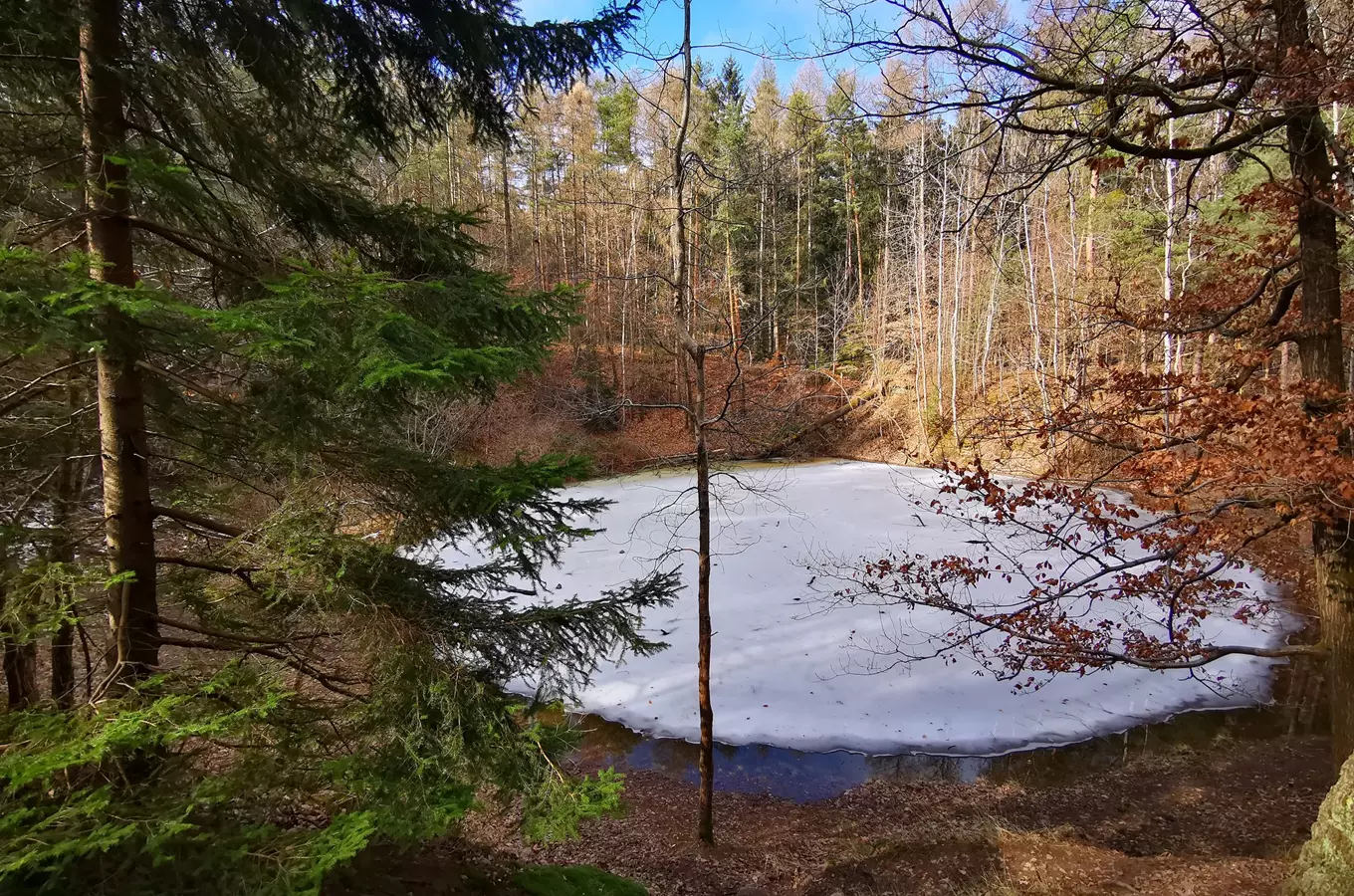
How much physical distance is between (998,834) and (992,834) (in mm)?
141

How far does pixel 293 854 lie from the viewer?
1881mm

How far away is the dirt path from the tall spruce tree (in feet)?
9.99

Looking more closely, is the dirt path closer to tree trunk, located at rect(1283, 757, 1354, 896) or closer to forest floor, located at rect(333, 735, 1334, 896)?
forest floor, located at rect(333, 735, 1334, 896)

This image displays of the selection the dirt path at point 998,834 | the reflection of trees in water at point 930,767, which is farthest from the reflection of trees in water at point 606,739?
the reflection of trees in water at point 930,767

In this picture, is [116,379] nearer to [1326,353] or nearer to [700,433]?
[700,433]

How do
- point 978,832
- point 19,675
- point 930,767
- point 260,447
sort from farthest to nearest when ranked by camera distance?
1. point 930,767
2. point 978,832
3. point 19,675
4. point 260,447

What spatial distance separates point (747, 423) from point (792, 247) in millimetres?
23415

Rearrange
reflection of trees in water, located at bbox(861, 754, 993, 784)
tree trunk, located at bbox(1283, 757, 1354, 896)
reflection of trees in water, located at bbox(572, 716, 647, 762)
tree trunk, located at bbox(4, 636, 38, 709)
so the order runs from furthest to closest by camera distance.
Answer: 1. reflection of trees in water, located at bbox(572, 716, 647, 762)
2. reflection of trees in water, located at bbox(861, 754, 993, 784)
3. tree trunk, located at bbox(4, 636, 38, 709)
4. tree trunk, located at bbox(1283, 757, 1354, 896)

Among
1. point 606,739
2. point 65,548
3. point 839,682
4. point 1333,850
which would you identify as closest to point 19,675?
point 65,548

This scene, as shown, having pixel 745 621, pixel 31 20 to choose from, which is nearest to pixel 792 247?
pixel 745 621

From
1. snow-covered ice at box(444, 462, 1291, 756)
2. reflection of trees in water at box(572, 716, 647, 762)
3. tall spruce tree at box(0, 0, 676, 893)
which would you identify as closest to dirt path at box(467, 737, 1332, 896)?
reflection of trees in water at box(572, 716, 647, 762)

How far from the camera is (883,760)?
679 centimetres

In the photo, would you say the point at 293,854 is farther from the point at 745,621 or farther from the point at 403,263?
the point at 745,621

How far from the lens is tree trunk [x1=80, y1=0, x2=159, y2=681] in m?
2.33
